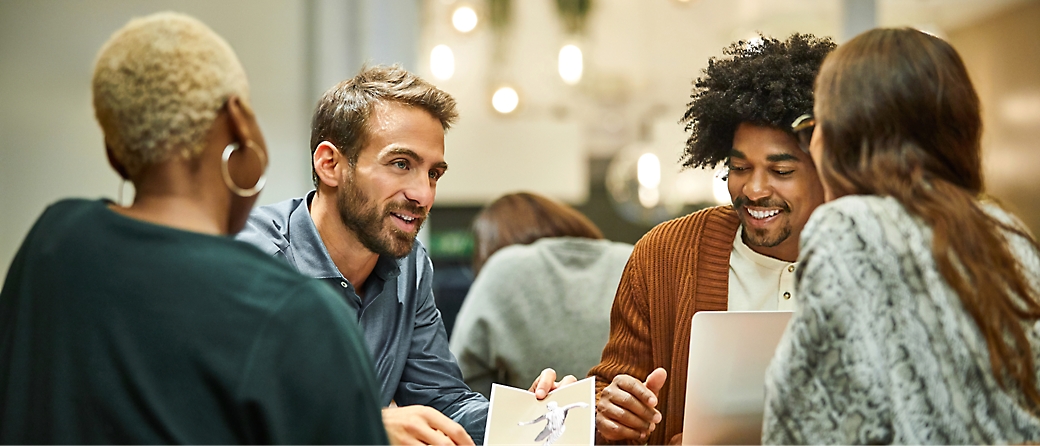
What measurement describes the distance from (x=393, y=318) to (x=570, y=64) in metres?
2.94

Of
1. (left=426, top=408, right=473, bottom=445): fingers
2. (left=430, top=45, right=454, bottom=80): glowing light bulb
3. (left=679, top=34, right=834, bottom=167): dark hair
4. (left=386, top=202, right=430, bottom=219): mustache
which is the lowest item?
(left=426, top=408, right=473, bottom=445): fingers

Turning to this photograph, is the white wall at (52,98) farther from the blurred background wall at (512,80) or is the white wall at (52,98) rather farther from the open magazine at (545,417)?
the open magazine at (545,417)

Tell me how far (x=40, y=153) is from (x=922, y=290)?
2.80 metres

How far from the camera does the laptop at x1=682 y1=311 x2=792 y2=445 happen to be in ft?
5.16

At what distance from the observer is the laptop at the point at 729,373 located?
1.57m

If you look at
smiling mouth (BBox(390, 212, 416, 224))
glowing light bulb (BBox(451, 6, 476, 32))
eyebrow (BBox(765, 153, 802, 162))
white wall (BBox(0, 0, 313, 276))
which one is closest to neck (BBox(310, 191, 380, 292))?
smiling mouth (BBox(390, 212, 416, 224))

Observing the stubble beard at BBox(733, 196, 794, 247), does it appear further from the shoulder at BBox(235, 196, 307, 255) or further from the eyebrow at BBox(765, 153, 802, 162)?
the shoulder at BBox(235, 196, 307, 255)

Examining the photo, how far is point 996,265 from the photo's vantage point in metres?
1.18

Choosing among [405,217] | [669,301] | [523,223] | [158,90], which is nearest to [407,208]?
[405,217]

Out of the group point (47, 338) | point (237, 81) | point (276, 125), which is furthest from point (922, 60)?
point (276, 125)

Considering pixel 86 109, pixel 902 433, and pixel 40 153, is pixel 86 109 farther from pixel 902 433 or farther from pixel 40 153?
pixel 902 433

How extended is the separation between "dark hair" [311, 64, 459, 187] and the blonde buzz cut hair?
2.64ft

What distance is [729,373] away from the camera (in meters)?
1.59

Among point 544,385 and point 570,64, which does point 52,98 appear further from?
point 570,64
